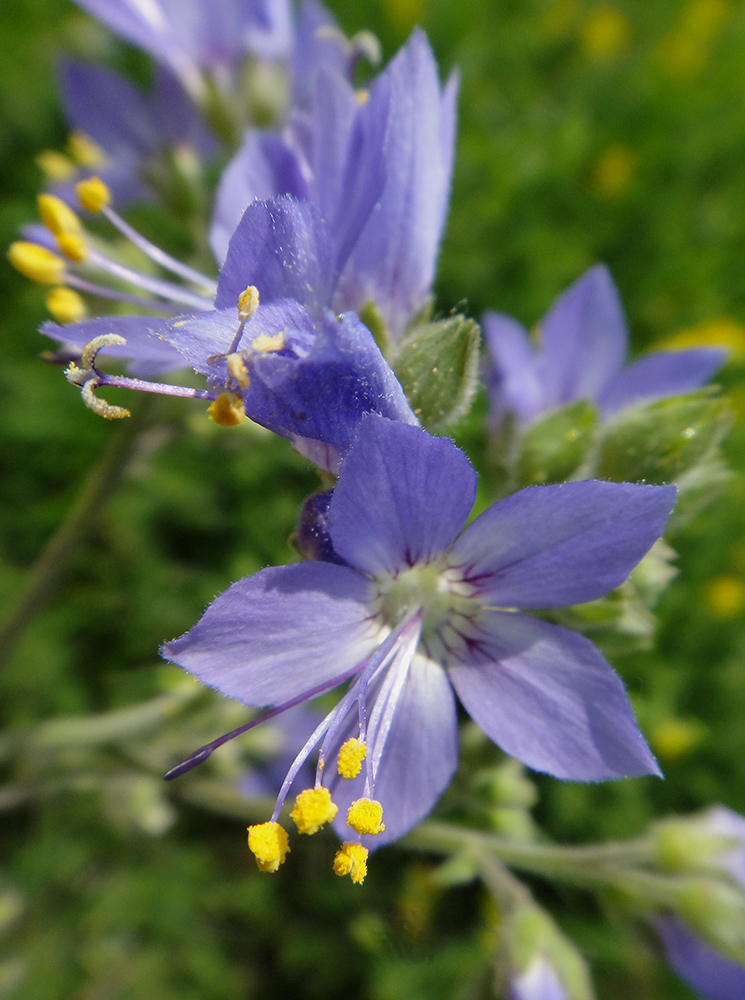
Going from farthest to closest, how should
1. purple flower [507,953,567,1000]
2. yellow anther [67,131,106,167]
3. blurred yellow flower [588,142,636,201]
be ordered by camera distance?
blurred yellow flower [588,142,636,201]
yellow anther [67,131,106,167]
purple flower [507,953,567,1000]

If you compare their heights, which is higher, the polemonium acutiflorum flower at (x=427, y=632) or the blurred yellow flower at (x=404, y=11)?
the blurred yellow flower at (x=404, y=11)

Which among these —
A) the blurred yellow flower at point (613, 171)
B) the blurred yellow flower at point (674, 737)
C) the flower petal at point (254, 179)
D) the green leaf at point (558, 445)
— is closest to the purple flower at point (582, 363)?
the green leaf at point (558, 445)

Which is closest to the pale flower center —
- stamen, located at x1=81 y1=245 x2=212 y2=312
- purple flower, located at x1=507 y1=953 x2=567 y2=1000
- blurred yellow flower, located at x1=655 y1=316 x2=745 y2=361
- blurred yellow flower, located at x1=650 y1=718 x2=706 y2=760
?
stamen, located at x1=81 y1=245 x2=212 y2=312

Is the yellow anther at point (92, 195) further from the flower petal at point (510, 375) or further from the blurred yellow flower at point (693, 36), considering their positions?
the blurred yellow flower at point (693, 36)

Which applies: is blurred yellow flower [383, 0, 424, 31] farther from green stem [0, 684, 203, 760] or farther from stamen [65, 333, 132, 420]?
stamen [65, 333, 132, 420]

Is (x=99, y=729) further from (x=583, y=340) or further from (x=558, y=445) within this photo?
(x=583, y=340)
